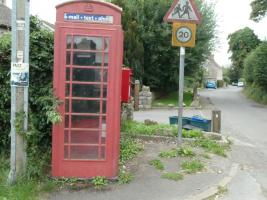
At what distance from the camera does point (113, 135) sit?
641 cm

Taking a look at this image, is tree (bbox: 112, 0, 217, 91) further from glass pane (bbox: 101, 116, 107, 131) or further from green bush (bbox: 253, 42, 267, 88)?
glass pane (bbox: 101, 116, 107, 131)

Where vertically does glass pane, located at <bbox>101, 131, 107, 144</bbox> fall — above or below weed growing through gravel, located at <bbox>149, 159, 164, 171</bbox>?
above

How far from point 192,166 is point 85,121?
2.23m

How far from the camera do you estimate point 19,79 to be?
20.1 ft

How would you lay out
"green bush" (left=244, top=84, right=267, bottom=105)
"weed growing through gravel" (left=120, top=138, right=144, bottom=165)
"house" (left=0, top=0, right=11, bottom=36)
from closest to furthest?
1. "weed growing through gravel" (left=120, top=138, right=144, bottom=165)
2. "house" (left=0, top=0, right=11, bottom=36)
3. "green bush" (left=244, top=84, right=267, bottom=105)

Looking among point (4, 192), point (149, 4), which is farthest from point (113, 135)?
point (149, 4)

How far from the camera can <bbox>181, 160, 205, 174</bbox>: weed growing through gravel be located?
7.32 metres

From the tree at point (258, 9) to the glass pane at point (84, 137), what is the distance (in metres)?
33.7

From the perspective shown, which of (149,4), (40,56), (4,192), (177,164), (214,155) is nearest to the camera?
(4,192)

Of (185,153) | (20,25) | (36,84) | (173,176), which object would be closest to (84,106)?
(36,84)

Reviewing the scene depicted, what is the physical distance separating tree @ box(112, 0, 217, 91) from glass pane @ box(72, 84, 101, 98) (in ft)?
75.0

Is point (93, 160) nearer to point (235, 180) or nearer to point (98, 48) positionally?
point (98, 48)

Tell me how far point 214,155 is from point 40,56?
4.03 m

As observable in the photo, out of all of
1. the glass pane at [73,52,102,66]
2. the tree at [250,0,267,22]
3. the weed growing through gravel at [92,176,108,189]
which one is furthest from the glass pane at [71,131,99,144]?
the tree at [250,0,267,22]
